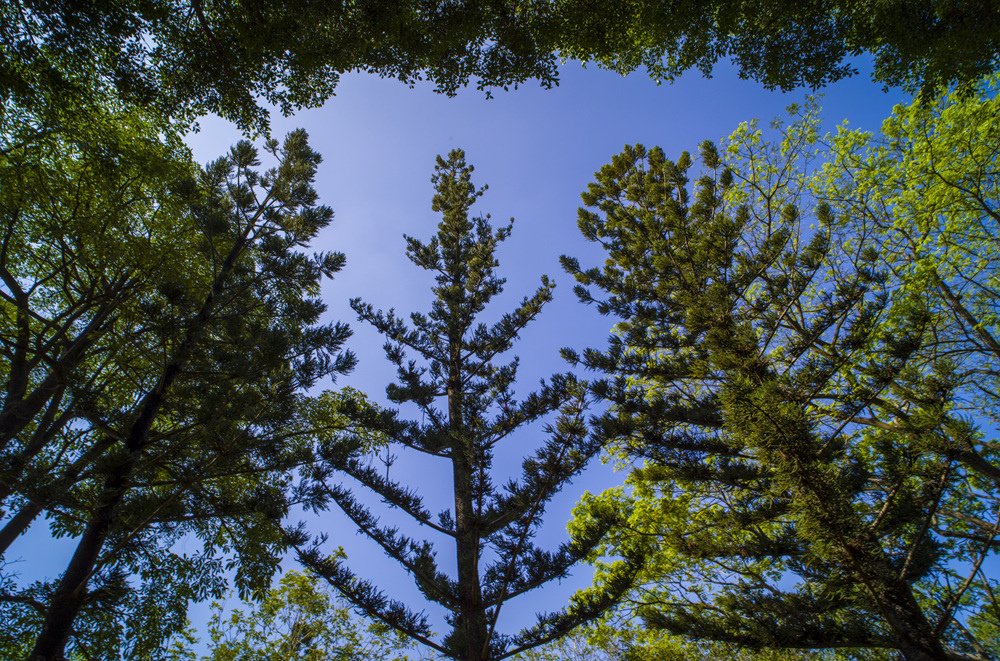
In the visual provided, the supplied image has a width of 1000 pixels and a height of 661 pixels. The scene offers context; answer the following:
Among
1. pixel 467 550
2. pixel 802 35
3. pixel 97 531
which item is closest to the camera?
pixel 97 531

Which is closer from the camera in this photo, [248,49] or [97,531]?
[97,531]

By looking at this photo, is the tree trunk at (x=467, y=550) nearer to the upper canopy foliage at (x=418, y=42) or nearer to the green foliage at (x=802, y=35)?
the upper canopy foliage at (x=418, y=42)

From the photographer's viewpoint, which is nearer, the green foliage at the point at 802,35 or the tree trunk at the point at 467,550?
the tree trunk at the point at 467,550

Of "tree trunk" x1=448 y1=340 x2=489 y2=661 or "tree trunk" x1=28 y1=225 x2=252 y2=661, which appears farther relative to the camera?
"tree trunk" x1=448 y1=340 x2=489 y2=661

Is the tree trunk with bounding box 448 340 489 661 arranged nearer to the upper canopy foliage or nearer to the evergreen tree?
the evergreen tree

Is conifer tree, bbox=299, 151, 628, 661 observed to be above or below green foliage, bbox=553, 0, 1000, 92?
below

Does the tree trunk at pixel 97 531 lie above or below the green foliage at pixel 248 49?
below

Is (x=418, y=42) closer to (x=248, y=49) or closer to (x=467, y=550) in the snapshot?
(x=248, y=49)

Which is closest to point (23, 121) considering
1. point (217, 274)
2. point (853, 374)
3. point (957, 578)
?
point (217, 274)

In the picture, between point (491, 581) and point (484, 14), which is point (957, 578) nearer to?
point (491, 581)

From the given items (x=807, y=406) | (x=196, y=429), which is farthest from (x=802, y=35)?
(x=196, y=429)

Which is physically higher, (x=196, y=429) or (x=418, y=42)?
(x=418, y=42)

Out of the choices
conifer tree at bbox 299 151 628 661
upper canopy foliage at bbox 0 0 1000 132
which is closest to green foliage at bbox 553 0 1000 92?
upper canopy foliage at bbox 0 0 1000 132

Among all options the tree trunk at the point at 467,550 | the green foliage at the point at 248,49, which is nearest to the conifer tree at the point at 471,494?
the tree trunk at the point at 467,550
